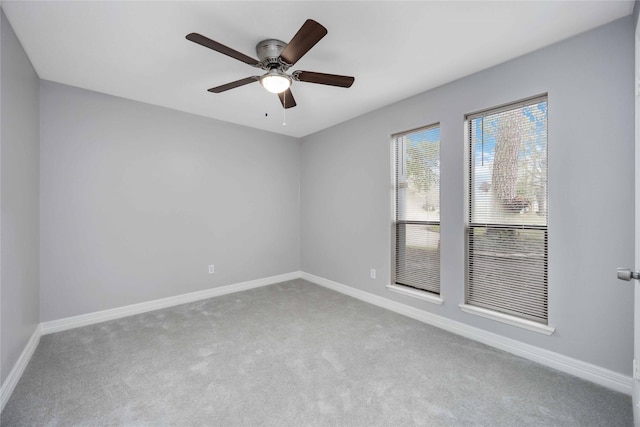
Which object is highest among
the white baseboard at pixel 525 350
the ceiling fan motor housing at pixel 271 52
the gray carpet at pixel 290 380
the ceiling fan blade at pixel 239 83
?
the ceiling fan motor housing at pixel 271 52

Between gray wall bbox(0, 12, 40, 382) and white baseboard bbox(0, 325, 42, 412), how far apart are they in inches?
1.9

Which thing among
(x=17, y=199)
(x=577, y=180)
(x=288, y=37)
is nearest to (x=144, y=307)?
(x=17, y=199)

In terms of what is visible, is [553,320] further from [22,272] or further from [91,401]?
[22,272]

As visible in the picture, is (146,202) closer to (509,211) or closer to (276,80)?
(276,80)

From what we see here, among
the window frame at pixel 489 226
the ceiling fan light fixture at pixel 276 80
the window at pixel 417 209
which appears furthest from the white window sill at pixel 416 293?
the ceiling fan light fixture at pixel 276 80

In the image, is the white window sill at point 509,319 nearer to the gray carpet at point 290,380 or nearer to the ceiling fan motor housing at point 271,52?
the gray carpet at point 290,380

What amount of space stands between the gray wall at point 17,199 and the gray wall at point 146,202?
195 millimetres

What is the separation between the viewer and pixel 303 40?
5.49 ft

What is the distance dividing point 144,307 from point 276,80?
120 inches

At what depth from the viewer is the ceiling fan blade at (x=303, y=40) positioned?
60.6 inches

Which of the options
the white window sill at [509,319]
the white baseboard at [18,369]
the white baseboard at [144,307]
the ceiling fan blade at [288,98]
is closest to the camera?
the white baseboard at [18,369]

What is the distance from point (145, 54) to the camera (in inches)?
89.9

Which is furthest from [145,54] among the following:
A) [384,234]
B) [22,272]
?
[384,234]

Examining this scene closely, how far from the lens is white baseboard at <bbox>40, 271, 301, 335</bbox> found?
281 centimetres
